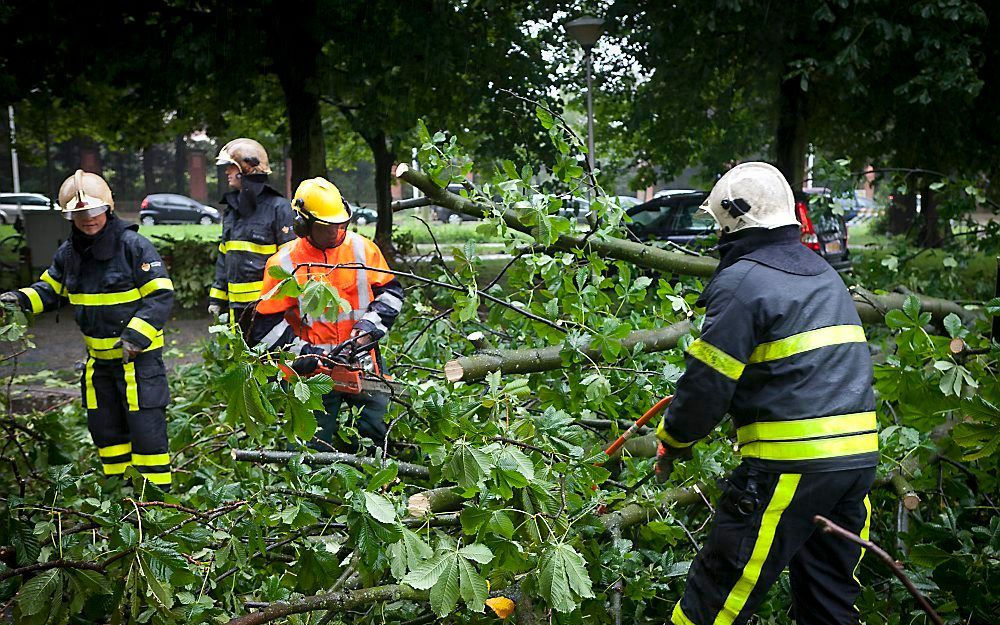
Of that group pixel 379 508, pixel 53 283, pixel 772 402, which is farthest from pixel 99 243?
pixel 772 402

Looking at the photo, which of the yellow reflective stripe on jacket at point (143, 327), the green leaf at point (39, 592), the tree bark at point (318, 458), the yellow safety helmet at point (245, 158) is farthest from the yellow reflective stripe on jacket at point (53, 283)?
the green leaf at point (39, 592)

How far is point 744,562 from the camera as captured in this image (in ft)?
8.30

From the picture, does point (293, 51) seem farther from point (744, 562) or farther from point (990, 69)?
point (744, 562)

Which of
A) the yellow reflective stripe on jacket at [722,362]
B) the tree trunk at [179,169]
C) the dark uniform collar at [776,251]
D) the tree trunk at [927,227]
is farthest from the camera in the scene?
the tree trunk at [179,169]

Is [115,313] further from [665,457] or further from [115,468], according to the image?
[665,457]

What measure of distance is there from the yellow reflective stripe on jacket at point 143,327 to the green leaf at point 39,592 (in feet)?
6.34

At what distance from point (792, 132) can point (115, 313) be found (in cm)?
820

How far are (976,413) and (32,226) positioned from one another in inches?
556

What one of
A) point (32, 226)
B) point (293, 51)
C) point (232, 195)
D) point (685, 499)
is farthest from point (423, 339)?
point (32, 226)

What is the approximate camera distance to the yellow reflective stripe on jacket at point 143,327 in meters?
4.38

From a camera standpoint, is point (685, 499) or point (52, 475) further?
point (685, 499)

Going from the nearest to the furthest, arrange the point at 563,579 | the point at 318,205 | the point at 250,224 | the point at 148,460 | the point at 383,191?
the point at 563,579 < the point at 318,205 < the point at 148,460 < the point at 250,224 < the point at 383,191

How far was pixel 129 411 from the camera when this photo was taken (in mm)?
4492

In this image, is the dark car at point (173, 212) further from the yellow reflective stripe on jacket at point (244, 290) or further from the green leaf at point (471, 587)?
the green leaf at point (471, 587)
